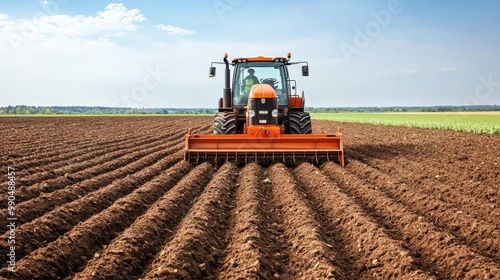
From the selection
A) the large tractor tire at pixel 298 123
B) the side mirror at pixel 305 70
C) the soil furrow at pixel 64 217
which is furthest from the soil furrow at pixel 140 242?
the side mirror at pixel 305 70

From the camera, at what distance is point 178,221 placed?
24.7ft

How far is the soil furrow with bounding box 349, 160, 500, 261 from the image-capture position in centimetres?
620

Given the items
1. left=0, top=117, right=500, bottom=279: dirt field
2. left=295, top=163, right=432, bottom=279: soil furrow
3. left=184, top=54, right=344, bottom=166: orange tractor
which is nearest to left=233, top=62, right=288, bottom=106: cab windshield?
left=184, top=54, right=344, bottom=166: orange tractor

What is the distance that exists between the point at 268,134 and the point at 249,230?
249 inches

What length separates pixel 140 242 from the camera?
6.12 m

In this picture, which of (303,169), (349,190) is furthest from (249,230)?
(303,169)

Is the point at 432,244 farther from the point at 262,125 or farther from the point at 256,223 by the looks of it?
the point at 262,125

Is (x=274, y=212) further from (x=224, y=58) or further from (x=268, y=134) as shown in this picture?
(x=224, y=58)

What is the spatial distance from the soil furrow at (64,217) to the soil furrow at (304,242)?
9.28ft

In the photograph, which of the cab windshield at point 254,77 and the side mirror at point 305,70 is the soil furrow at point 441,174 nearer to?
the side mirror at point 305,70

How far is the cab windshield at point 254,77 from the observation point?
13.8 metres

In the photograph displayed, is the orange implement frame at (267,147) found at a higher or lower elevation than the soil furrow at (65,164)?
higher

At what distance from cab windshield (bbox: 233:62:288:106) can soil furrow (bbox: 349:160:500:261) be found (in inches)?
173

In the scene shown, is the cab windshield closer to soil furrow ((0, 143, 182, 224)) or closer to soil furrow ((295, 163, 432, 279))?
soil furrow ((0, 143, 182, 224))
